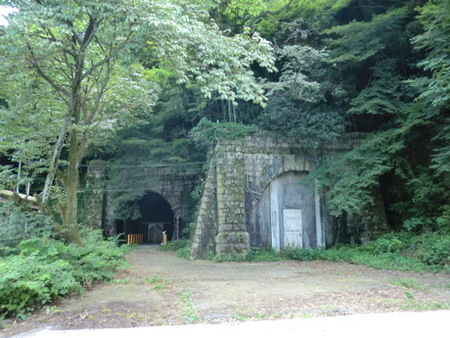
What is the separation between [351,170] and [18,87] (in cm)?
964

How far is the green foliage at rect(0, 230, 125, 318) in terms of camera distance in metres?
4.94

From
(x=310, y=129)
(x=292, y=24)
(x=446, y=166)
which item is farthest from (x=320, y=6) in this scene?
(x=446, y=166)

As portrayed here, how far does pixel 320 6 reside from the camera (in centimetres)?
1322

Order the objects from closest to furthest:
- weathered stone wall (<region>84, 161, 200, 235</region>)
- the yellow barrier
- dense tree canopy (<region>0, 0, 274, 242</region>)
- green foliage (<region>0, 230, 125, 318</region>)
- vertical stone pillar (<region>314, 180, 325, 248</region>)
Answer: green foliage (<region>0, 230, 125, 318</region>)
dense tree canopy (<region>0, 0, 274, 242</region>)
vertical stone pillar (<region>314, 180, 325, 248</region>)
weathered stone wall (<region>84, 161, 200, 235</region>)
the yellow barrier

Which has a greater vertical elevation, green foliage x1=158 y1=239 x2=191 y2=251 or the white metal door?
the white metal door

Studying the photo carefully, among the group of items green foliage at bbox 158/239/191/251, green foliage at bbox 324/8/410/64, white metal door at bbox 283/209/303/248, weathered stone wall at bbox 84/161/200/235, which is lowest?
green foliage at bbox 158/239/191/251

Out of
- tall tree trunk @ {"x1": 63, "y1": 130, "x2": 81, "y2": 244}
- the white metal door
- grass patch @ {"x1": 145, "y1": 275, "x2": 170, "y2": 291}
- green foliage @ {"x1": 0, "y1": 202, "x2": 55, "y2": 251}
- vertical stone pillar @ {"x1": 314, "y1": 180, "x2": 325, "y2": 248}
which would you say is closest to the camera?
green foliage @ {"x1": 0, "y1": 202, "x2": 55, "y2": 251}

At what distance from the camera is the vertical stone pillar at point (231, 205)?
1143cm

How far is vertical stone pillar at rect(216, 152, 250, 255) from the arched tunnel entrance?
10.2 m

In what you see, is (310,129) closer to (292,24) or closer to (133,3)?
(292,24)

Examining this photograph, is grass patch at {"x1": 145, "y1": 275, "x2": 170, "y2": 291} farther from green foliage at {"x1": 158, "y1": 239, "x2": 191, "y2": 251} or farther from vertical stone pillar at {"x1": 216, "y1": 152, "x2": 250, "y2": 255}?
green foliage at {"x1": 158, "y1": 239, "x2": 191, "y2": 251}

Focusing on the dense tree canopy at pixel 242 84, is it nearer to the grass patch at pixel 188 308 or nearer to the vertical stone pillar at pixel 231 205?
the vertical stone pillar at pixel 231 205

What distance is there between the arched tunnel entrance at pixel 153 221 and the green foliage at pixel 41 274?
1385cm

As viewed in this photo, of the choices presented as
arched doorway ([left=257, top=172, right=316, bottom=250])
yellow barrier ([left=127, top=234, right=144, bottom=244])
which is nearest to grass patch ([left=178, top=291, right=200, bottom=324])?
arched doorway ([left=257, top=172, right=316, bottom=250])
